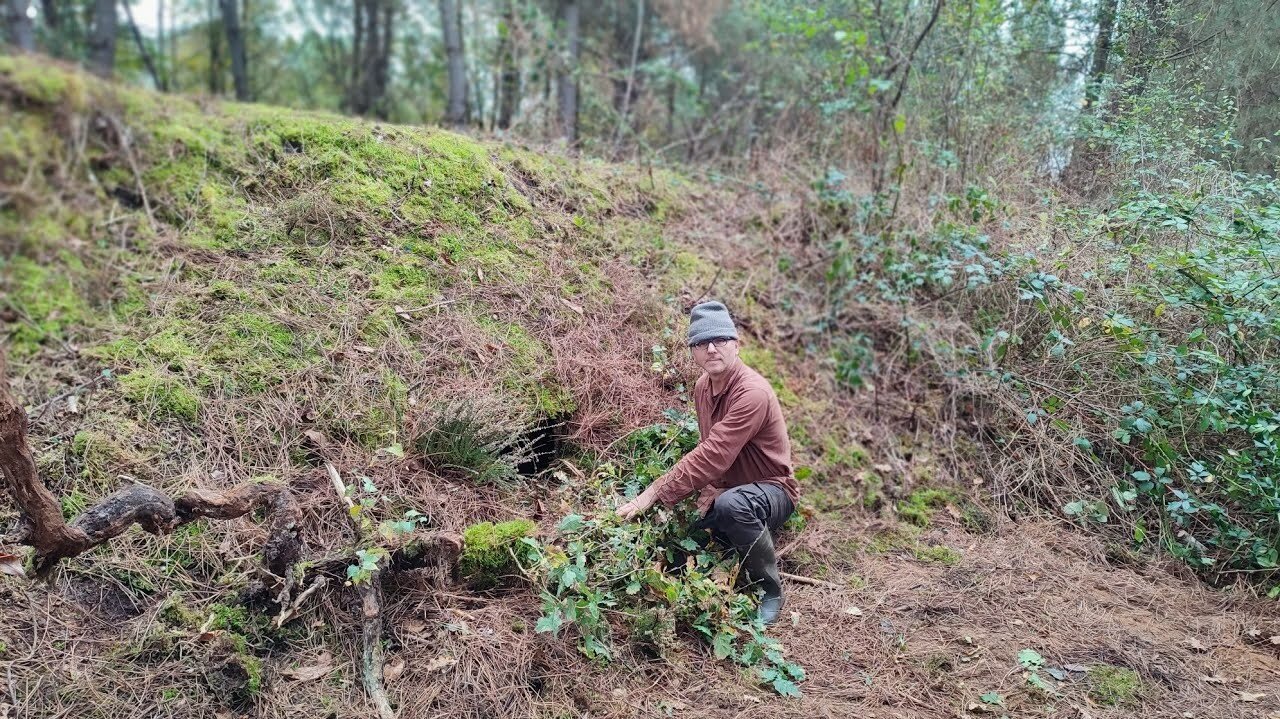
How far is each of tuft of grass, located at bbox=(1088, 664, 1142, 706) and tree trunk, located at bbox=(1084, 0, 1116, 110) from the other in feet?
13.9

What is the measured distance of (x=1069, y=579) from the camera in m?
4.15

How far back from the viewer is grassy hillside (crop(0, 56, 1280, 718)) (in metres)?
3.08

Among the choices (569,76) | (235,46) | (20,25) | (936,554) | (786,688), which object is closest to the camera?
(786,688)

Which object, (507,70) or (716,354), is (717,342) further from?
(507,70)

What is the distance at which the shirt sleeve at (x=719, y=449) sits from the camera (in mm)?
3510

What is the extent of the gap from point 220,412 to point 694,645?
2.79 meters

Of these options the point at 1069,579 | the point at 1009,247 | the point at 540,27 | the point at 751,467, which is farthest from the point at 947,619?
the point at 540,27

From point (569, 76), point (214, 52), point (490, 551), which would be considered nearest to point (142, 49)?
point (214, 52)

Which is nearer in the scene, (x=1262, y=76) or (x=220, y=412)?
(x=220, y=412)

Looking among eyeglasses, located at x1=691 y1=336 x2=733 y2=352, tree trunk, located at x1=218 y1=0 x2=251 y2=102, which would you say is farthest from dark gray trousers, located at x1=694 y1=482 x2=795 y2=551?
tree trunk, located at x1=218 y1=0 x2=251 y2=102

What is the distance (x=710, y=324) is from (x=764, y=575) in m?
1.33

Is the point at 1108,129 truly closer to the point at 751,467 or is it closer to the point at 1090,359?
the point at 1090,359

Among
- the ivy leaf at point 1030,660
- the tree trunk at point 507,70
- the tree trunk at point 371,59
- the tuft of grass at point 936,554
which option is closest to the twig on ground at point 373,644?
the ivy leaf at point 1030,660

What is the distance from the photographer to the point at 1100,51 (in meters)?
5.53
